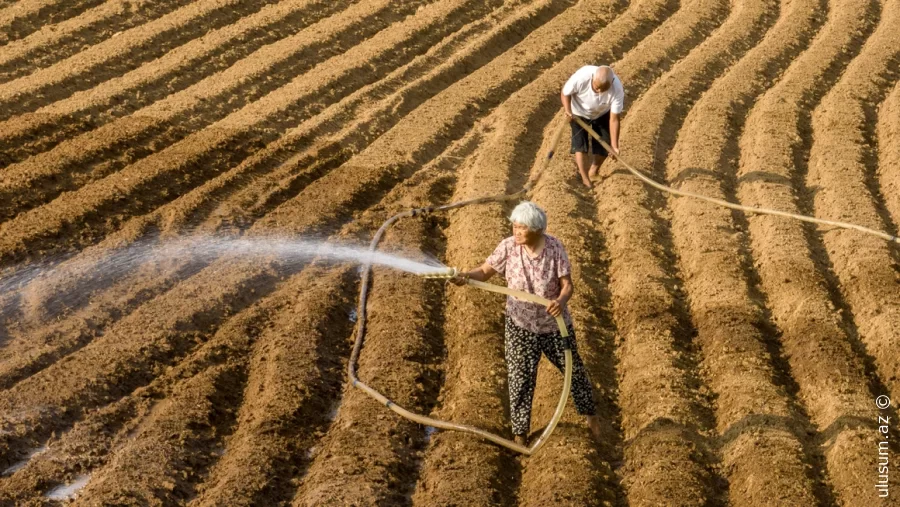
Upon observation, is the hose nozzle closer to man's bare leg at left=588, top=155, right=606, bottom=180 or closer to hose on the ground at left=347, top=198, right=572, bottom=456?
hose on the ground at left=347, top=198, right=572, bottom=456

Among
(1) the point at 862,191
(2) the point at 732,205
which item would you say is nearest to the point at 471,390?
(2) the point at 732,205

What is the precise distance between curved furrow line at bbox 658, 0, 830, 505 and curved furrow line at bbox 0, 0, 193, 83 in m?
7.22

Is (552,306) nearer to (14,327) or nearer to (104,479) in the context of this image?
(104,479)

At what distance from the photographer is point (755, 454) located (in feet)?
20.7

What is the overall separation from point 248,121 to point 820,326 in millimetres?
6536

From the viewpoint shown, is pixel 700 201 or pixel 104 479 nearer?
pixel 104 479

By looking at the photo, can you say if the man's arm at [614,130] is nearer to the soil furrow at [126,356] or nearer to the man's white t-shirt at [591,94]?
the man's white t-shirt at [591,94]

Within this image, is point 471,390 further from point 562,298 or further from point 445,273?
point 562,298

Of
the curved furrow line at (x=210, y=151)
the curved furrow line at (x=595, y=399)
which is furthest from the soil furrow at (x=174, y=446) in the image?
the curved furrow line at (x=210, y=151)

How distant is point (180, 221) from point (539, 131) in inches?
175

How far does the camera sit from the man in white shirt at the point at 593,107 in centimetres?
998

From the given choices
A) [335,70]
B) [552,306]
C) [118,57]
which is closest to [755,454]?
[552,306]

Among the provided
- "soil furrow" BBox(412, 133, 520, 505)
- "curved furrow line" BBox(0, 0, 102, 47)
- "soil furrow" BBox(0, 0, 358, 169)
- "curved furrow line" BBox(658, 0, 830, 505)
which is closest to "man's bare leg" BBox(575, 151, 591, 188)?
"curved furrow line" BBox(658, 0, 830, 505)

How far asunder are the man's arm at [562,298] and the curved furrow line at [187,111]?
5.61 metres
